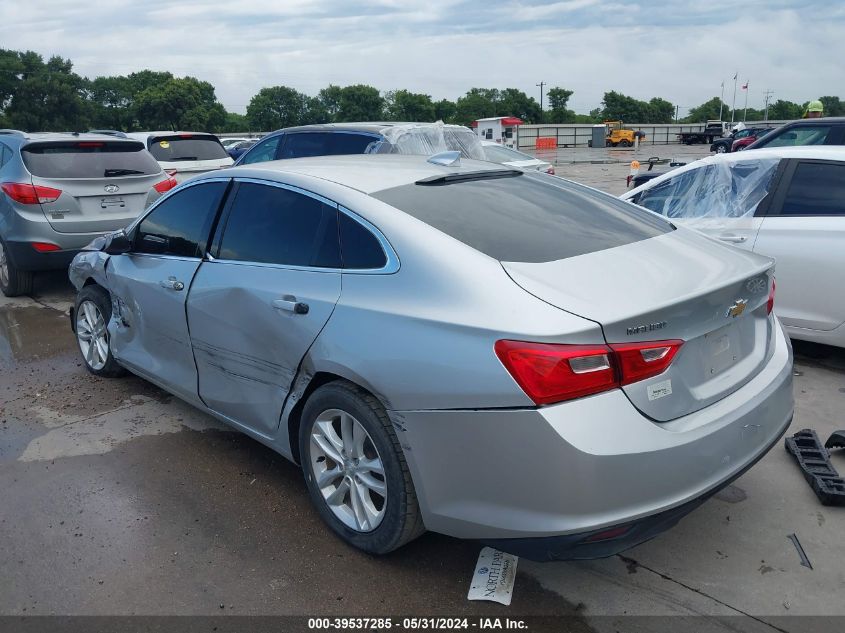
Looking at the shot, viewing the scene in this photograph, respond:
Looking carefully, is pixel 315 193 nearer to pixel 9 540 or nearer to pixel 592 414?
pixel 592 414

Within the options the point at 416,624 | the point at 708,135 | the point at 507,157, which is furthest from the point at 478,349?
the point at 708,135

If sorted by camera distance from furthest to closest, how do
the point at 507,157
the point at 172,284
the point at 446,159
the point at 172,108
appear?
the point at 172,108
the point at 507,157
the point at 172,284
the point at 446,159

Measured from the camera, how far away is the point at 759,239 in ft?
16.6

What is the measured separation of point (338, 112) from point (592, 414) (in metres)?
98.7

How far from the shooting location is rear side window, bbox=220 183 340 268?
10.3 ft

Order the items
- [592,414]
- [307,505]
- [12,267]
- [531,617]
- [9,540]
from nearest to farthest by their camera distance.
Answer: [592,414], [531,617], [9,540], [307,505], [12,267]

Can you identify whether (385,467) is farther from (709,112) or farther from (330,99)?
(709,112)

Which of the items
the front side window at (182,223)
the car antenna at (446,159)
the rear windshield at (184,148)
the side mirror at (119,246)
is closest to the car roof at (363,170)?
the car antenna at (446,159)

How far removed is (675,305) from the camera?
8.15 feet

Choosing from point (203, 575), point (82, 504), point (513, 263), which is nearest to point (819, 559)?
point (513, 263)

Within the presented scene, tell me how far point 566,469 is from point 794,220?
3.64 meters

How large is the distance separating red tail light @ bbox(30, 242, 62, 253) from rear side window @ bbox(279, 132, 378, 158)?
110 inches

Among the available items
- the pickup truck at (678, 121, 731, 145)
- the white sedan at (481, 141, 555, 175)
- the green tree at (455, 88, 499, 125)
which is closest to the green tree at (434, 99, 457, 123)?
the green tree at (455, 88, 499, 125)

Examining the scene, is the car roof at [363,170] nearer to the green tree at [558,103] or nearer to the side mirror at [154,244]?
the side mirror at [154,244]
